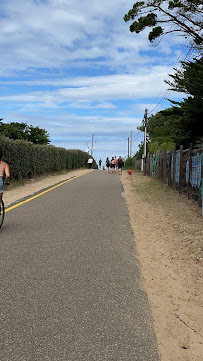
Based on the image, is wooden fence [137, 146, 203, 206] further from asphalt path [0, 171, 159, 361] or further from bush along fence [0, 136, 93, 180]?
bush along fence [0, 136, 93, 180]

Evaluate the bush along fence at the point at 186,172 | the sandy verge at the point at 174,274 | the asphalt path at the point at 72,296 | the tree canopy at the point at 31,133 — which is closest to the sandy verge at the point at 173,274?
the sandy verge at the point at 174,274

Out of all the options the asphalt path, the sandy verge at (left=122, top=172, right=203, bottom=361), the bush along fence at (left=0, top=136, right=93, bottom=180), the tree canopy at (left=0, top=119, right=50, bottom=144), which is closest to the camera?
the asphalt path

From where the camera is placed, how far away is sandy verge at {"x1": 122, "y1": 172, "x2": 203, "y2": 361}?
140 inches

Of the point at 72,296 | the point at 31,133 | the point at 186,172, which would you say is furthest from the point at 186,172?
the point at 31,133

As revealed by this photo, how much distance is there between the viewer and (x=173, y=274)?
18.1 feet

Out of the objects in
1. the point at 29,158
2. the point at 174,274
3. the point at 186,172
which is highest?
the point at 29,158

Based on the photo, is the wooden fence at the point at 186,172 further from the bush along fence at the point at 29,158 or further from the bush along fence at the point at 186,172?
the bush along fence at the point at 29,158

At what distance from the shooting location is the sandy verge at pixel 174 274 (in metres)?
3.55

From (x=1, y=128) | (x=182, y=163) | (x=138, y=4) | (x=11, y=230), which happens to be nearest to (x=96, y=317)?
(x=11, y=230)

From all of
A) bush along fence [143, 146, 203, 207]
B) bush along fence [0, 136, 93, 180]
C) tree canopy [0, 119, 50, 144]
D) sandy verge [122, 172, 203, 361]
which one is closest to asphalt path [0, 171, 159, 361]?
sandy verge [122, 172, 203, 361]

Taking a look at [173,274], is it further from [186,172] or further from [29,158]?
[29,158]

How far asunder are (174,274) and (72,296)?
172 cm

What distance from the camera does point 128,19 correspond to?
19484mm

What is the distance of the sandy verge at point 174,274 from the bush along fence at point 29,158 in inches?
375
